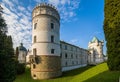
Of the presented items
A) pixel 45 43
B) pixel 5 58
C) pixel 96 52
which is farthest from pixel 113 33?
pixel 96 52

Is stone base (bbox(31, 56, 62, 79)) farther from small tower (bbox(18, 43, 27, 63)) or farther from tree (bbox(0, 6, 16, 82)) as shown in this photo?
small tower (bbox(18, 43, 27, 63))

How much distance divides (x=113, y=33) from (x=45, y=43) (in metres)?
20.5

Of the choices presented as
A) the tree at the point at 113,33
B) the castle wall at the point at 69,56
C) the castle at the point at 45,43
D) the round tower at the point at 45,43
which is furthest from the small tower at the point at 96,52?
the tree at the point at 113,33

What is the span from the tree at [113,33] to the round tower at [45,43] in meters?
18.9

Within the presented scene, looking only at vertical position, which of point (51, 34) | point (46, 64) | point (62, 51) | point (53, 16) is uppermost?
point (53, 16)

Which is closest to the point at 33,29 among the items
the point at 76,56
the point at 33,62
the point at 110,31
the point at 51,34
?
the point at 51,34

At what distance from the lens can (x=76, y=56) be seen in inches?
2596

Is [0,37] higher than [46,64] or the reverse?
higher

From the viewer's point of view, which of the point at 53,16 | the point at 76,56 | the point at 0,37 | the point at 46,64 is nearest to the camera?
the point at 0,37

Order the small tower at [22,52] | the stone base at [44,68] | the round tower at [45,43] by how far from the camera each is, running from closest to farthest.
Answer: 1. the stone base at [44,68]
2. the round tower at [45,43]
3. the small tower at [22,52]

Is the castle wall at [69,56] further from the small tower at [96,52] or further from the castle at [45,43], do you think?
the small tower at [96,52]

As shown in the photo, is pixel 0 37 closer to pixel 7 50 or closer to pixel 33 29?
pixel 7 50

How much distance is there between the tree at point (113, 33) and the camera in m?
20.1

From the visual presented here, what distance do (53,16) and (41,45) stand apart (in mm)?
8844
